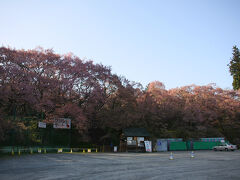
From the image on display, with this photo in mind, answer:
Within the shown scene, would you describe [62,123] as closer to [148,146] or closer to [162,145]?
[148,146]

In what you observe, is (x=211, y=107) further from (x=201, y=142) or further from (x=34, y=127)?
(x=34, y=127)

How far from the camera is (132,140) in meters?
36.2

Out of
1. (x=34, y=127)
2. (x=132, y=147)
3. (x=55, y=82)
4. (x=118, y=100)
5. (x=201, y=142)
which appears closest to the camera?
(x=34, y=127)

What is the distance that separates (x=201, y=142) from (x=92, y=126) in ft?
71.2

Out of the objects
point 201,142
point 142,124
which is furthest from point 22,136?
point 201,142

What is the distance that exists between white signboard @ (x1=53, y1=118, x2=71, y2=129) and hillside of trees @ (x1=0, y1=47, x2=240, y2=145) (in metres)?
0.75

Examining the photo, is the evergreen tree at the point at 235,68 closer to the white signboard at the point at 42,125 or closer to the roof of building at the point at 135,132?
the roof of building at the point at 135,132

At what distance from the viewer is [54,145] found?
3216 centimetres

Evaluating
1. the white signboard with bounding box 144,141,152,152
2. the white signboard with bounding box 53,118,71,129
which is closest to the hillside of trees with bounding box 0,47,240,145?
the white signboard with bounding box 53,118,71,129

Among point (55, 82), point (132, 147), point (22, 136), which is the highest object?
point (55, 82)

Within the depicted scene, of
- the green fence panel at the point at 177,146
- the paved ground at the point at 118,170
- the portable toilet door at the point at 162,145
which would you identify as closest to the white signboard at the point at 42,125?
the paved ground at the point at 118,170

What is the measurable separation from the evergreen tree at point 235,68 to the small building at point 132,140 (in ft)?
57.6

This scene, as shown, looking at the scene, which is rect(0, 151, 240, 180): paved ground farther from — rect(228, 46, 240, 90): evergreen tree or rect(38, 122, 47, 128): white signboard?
rect(228, 46, 240, 90): evergreen tree

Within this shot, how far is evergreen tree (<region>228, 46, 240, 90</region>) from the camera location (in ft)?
121
